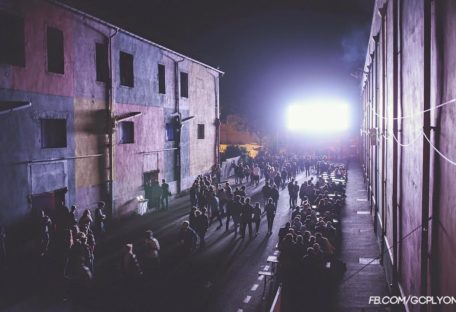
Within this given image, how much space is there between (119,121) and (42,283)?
31.4ft

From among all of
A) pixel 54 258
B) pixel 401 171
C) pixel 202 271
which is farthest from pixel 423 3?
pixel 54 258

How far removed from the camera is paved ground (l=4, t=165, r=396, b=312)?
1071 centimetres

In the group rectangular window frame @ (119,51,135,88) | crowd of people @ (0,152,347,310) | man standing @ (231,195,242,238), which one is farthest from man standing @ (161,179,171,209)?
man standing @ (231,195,242,238)

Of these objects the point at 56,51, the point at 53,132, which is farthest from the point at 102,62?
the point at 53,132

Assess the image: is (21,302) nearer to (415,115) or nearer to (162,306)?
(162,306)

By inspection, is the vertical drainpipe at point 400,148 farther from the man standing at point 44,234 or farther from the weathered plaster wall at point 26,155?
the weathered plaster wall at point 26,155

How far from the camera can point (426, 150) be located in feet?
22.2

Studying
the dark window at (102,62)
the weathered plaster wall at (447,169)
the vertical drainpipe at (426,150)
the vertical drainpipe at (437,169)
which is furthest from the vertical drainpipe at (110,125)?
the weathered plaster wall at (447,169)

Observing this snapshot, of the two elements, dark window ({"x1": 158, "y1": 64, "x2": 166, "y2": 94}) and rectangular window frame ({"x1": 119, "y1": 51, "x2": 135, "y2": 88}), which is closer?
rectangular window frame ({"x1": 119, "y1": 51, "x2": 135, "y2": 88})

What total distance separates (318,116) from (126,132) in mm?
38950

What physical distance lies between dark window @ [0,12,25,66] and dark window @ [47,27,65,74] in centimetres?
187

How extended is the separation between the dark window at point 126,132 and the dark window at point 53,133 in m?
3.88

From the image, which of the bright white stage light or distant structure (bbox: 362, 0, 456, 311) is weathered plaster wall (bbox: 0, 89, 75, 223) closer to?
distant structure (bbox: 362, 0, 456, 311)

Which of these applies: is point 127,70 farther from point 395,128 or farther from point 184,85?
point 395,128
